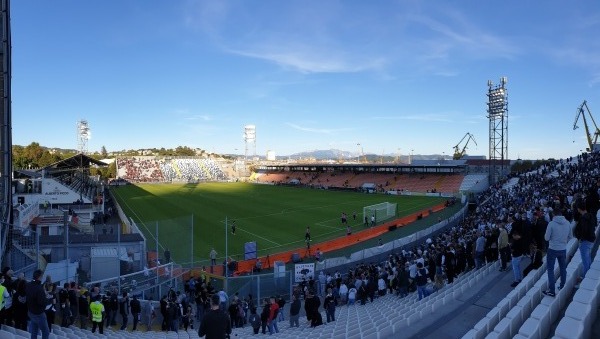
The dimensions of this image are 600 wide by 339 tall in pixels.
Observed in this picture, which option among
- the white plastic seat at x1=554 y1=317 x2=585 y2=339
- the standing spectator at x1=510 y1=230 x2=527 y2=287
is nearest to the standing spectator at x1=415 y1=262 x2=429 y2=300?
the standing spectator at x1=510 y1=230 x2=527 y2=287

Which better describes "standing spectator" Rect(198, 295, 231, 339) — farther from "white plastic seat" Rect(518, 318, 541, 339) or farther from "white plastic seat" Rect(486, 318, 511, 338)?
"white plastic seat" Rect(518, 318, 541, 339)

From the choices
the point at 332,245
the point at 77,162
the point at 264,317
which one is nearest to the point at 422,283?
the point at 264,317

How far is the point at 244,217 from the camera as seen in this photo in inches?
1457

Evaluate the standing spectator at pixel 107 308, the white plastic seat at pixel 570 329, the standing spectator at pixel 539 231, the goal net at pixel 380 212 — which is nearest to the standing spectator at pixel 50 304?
the standing spectator at pixel 107 308

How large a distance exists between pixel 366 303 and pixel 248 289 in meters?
4.23

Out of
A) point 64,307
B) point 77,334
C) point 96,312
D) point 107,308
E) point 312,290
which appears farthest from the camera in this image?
point 312,290

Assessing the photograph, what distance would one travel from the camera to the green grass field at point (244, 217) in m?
19.1

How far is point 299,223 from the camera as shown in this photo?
112 feet

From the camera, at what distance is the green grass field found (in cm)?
1912

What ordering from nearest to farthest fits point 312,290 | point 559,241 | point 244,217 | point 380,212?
point 559,241, point 312,290, point 380,212, point 244,217

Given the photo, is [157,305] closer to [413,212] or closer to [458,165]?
[413,212]

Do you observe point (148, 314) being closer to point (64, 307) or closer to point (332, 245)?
point (64, 307)

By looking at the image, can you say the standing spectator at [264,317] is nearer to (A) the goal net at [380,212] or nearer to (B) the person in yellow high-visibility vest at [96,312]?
(B) the person in yellow high-visibility vest at [96,312]

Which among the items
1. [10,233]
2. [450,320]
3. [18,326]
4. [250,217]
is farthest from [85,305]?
[250,217]
